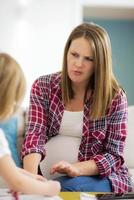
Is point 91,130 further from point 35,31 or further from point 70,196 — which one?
point 35,31

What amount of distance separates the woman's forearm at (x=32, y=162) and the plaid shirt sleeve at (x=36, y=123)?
0.02 m

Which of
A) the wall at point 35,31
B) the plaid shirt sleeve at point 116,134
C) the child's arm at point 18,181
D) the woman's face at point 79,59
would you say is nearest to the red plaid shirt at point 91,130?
the plaid shirt sleeve at point 116,134

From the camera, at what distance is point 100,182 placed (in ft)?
5.13

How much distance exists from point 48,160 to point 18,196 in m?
0.54

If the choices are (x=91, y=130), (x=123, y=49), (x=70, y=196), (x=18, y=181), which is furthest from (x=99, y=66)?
(x=123, y=49)

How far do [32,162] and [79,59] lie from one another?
43 cm

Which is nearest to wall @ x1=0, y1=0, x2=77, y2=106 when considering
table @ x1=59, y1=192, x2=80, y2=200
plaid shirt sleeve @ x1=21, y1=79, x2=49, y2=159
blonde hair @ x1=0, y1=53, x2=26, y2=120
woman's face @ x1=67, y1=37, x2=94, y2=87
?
plaid shirt sleeve @ x1=21, y1=79, x2=49, y2=159

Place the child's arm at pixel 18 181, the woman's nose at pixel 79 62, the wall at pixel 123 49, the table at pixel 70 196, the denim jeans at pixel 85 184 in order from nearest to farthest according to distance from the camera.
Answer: the child's arm at pixel 18 181 → the table at pixel 70 196 → the denim jeans at pixel 85 184 → the woman's nose at pixel 79 62 → the wall at pixel 123 49

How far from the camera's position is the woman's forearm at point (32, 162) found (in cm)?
155

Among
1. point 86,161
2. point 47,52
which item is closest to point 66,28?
point 47,52

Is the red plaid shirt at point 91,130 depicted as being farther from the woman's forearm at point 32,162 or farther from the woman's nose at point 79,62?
the woman's nose at point 79,62

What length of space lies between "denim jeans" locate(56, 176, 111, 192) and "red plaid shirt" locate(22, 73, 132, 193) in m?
0.05

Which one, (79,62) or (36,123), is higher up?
(79,62)

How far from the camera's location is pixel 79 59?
162cm
